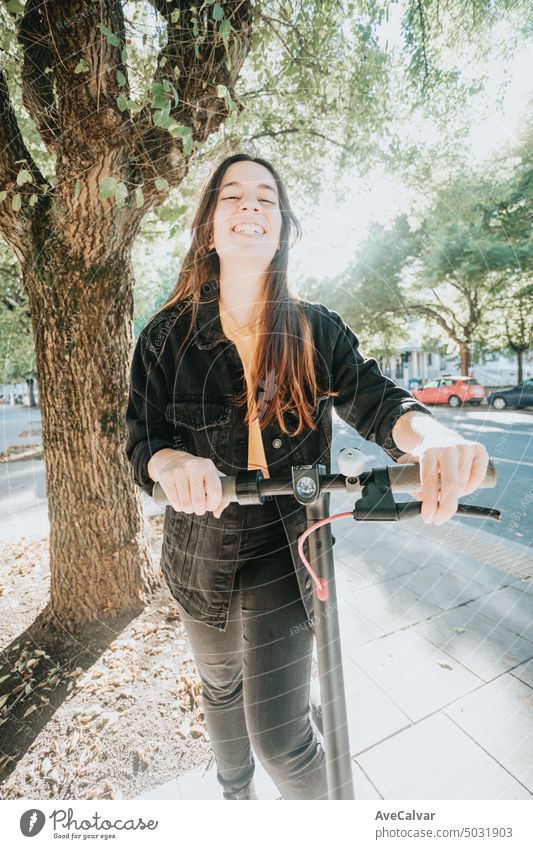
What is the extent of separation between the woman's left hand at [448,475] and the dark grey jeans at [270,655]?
55 centimetres

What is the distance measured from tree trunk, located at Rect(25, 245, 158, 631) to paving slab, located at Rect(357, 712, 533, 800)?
164cm

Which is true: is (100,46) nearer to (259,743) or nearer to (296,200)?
(296,200)

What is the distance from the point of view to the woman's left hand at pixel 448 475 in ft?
2.62

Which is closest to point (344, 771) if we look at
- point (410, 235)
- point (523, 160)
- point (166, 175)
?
point (410, 235)

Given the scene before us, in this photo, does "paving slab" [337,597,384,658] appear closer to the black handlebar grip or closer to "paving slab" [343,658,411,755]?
"paving slab" [343,658,411,755]

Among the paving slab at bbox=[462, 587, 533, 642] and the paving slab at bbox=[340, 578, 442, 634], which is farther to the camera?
the paving slab at bbox=[340, 578, 442, 634]

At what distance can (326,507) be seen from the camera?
3.01 ft

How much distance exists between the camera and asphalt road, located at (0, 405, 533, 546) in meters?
3.32

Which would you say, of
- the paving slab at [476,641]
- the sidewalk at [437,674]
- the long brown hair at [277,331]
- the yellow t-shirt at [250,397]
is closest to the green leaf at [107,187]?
the long brown hair at [277,331]

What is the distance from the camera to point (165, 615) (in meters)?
2.55

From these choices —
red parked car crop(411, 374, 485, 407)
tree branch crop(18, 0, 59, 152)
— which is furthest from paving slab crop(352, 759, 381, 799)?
tree branch crop(18, 0, 59, 152)

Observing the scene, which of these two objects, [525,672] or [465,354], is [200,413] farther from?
[525,672]

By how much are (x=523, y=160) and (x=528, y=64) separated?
0.38 meters

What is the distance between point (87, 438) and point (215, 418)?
1.28 m
